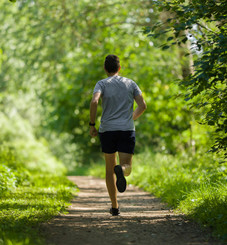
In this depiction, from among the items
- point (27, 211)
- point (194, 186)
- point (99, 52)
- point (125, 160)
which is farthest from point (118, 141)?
point (99, 52)

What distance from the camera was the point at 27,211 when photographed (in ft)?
17.1

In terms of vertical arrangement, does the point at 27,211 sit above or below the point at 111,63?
below

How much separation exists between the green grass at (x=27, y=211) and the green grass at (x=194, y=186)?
1.81 metres

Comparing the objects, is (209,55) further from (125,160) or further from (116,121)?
(125,160)

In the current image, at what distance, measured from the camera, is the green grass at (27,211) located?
3.94 metres

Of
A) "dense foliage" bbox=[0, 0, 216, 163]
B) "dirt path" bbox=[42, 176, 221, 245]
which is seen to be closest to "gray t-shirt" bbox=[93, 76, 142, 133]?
"dirt path" bbox=[42, 176, 221, 245]

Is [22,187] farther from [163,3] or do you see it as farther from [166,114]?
[166,114]

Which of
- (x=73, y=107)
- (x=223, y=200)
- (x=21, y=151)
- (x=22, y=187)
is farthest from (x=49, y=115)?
(x=223, y=200)

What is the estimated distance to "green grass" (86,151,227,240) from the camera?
468 centimetres

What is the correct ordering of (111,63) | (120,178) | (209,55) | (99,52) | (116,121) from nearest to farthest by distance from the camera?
(209,55)
(120,178)
(116,121)
(111,63)
(99,52)

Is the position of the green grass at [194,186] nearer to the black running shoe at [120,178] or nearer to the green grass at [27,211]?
the black running shoe at [120,178]

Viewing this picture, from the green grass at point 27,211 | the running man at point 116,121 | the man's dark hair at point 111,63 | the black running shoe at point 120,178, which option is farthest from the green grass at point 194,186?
the man's dark hair at point 111,63

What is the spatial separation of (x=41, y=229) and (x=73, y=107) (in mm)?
15974

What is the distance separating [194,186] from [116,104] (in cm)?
217
